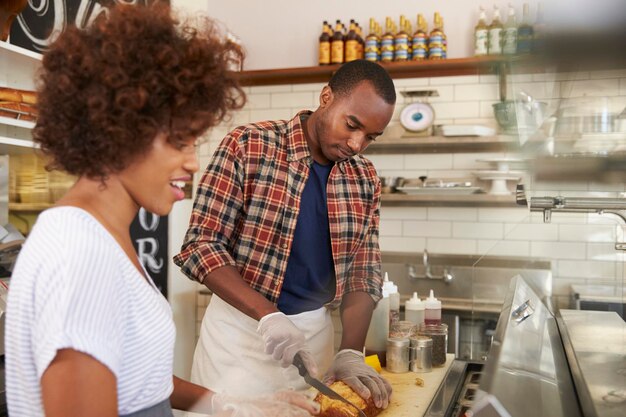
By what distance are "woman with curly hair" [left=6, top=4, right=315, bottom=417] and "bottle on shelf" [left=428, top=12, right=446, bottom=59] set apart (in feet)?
12.1

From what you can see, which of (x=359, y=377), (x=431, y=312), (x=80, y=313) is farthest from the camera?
(x=431, y=312)

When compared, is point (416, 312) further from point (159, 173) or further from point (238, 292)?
point (159, 173)

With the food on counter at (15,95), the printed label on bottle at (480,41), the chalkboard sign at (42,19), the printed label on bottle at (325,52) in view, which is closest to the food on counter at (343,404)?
the food on counter at (15,95)

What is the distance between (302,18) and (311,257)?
3.25m

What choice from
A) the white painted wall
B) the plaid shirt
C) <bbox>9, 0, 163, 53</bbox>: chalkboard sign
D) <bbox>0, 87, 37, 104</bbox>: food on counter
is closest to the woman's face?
the plaid shirt

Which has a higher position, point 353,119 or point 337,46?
point 337,46

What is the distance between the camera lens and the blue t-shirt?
2.08 metres

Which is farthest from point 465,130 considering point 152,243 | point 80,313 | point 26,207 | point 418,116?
point 80,313

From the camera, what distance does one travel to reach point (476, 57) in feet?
14.6

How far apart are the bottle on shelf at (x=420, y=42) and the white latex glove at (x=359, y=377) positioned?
306cm

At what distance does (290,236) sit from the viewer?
80.1 inches

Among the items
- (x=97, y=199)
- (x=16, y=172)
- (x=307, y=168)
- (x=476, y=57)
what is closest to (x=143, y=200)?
(x=97, y=199)

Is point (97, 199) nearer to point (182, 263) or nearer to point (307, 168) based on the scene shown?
point (182, 263)

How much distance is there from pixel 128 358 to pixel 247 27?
4.50m
